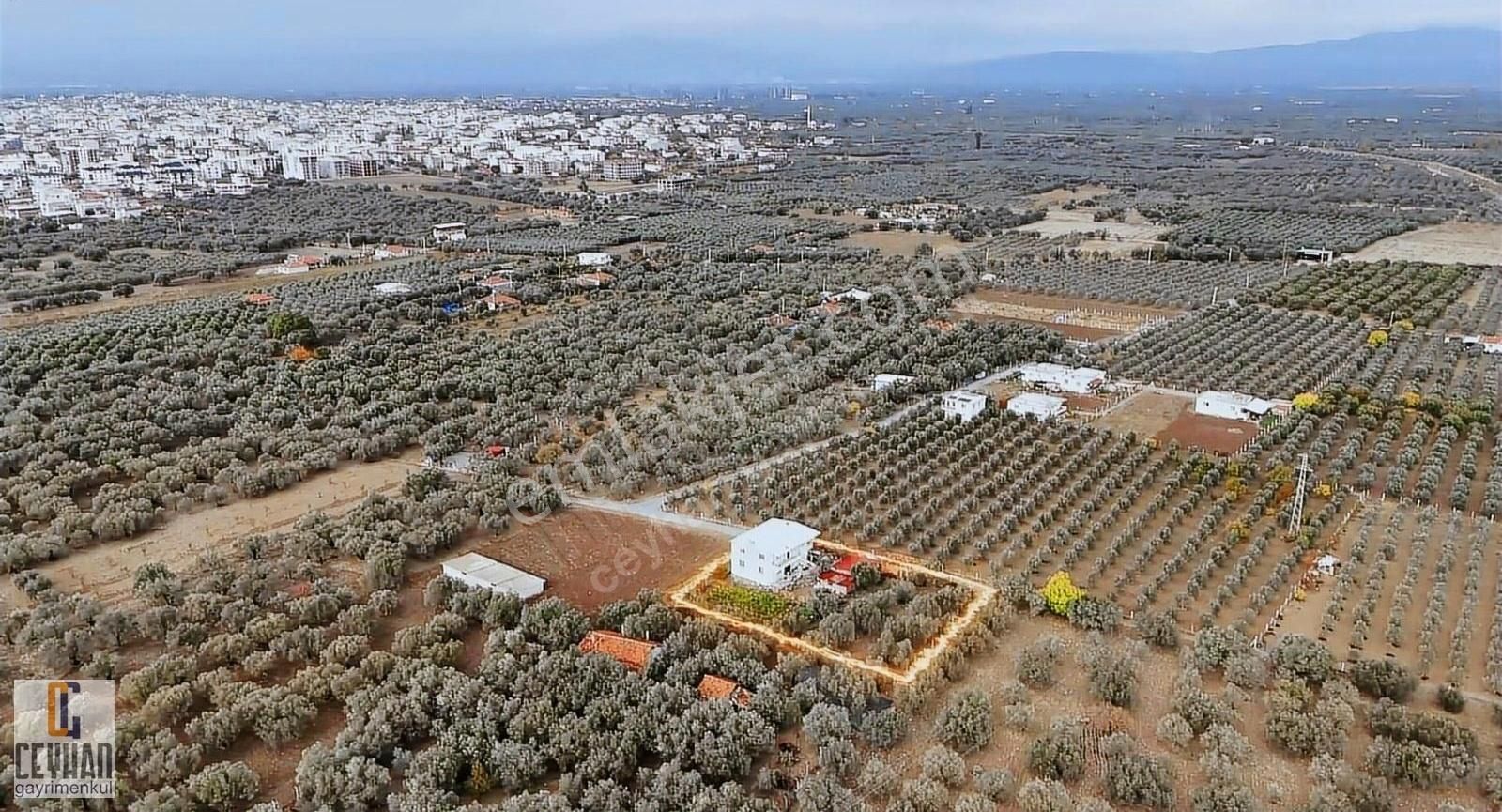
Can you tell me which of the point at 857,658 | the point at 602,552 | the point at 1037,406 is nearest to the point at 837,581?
the point at 857,658

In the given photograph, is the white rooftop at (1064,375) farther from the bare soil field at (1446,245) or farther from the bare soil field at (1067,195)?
the bare soil field at (1067,195)

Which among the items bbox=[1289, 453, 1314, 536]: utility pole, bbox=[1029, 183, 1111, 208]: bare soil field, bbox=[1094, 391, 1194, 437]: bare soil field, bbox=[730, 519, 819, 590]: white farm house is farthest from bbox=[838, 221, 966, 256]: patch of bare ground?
bbox=[730, 519, 819, 590]: white farm house

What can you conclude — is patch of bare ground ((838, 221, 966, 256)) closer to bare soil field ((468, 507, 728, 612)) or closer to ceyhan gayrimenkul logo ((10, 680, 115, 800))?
bare soil field ((468, 507, 728, 612))

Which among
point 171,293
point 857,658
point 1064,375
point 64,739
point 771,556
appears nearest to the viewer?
point 64,739

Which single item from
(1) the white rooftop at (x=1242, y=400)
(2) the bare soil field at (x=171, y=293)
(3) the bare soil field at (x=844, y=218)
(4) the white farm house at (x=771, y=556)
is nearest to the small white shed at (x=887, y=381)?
(1) the white rooftop at (x=1242, y=400)

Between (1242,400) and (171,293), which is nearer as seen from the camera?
(1242,400)

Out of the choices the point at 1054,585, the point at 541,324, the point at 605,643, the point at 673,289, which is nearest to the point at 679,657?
the point at 605,643

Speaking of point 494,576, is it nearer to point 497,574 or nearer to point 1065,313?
point 497,574

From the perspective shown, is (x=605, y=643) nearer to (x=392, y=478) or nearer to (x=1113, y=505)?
(x=392, y=478)
